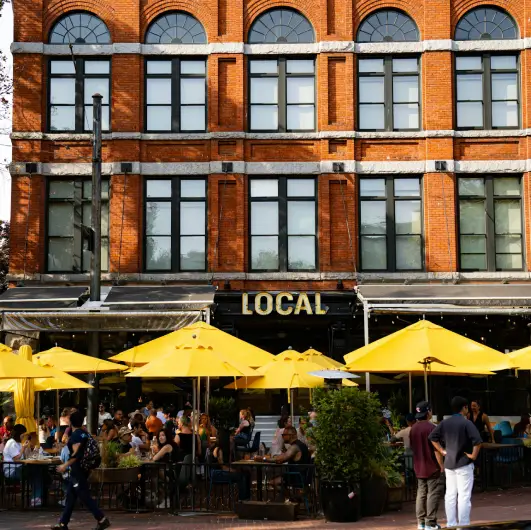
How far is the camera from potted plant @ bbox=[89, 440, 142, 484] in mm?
15648

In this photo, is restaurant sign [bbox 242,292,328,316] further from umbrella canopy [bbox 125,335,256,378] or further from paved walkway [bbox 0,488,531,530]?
paved walkway [bbox 0,488,531,530]

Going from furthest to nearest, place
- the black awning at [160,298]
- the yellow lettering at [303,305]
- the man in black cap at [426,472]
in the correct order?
the yellow lettering at [303,305]
the black awning at [160,298]
the man in black cap at [426,472]

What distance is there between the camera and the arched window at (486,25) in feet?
90.5

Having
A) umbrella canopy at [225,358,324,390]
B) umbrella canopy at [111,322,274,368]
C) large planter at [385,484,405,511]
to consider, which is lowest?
large planter at [385,484,405,511]

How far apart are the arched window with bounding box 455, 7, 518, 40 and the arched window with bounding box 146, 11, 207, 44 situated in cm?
700

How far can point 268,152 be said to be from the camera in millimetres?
27250

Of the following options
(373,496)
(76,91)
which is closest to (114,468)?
(373,496)

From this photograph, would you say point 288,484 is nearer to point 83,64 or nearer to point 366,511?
point 366,511

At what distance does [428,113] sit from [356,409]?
14.0 m

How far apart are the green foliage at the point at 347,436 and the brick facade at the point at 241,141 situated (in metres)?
11.9

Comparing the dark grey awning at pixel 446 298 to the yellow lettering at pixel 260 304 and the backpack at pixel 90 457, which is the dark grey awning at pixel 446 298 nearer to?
the yellow lettering at pixel 260 304

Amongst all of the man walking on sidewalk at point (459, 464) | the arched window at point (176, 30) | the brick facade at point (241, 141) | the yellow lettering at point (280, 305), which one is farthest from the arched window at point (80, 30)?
the man walking on sidewalk at point (459, 464)

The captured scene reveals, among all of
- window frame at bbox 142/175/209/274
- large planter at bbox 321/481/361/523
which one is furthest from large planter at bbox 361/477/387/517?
window frame at bbox 142/175/209/274

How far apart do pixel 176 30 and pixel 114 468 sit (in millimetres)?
15299
